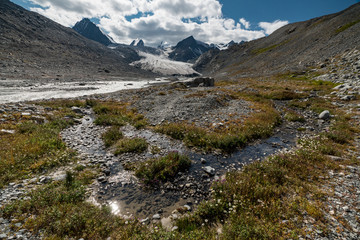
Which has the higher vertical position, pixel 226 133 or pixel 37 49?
pixel 37 49

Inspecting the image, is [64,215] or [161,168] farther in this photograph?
[161,168]

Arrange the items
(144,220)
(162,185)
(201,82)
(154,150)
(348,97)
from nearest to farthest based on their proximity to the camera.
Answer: (144,220), (162,185), (154,150), (348,97), (201,82)

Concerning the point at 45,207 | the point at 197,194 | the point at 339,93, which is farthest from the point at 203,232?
the point at 339,93

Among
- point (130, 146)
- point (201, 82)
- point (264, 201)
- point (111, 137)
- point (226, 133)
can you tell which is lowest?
point (111, 137)

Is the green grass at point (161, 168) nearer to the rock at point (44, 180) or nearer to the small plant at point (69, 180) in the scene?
the small plant at point (69, 180)

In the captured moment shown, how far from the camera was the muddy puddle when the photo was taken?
629 cm

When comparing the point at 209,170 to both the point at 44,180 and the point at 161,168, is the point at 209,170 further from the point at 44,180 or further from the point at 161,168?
the point at 44,180

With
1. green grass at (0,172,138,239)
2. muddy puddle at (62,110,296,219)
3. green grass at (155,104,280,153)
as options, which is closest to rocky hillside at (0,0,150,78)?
muddy puddle at (62,110,296,219)

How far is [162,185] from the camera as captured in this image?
735 cm

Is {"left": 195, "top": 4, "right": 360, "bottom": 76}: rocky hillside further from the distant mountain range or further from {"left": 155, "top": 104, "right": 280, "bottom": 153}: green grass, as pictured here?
{"left": 155, "top": 104, "right": 280, "bottom": 153}: green grass

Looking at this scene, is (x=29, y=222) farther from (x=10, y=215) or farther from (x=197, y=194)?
(x=197, y=194)

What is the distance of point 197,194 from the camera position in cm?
675

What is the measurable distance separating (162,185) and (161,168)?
0.97 m

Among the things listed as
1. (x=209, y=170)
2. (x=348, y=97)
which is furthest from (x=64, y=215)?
(x=348, y=97)
